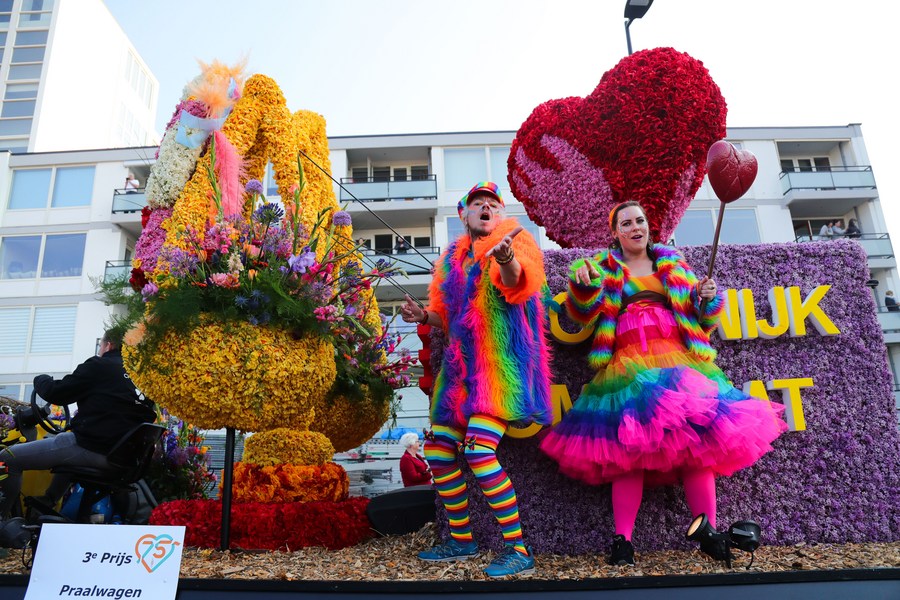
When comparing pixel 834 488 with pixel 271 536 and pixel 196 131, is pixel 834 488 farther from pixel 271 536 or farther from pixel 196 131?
pixel 196 131

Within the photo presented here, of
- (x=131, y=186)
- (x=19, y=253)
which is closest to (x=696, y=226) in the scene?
(x=131, y=186)

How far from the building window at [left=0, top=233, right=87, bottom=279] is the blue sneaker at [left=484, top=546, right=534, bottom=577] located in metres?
20.9

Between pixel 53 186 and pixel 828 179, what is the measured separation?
2498 cm

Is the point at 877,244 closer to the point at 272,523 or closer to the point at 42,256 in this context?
the point at 272,523

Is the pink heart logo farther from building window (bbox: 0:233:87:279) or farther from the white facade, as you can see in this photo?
the white facade

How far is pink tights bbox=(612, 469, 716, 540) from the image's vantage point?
8.88ft

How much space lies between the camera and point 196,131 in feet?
13.5

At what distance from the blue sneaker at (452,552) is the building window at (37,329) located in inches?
774

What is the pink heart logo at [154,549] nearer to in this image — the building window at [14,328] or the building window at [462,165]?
the building window at [462,165]

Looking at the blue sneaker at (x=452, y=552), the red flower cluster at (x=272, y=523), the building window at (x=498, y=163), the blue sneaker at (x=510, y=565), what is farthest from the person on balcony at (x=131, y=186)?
the blue sneaker at (x=510, y=565)

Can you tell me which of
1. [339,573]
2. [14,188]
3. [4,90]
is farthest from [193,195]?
[4,90]

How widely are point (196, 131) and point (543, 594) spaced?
11.4 ft

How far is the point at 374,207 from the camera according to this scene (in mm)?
19531

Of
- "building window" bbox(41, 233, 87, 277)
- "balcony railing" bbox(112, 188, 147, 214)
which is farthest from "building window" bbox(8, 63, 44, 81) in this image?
"balcony railing" bbox(112, 188, 147, 214)
